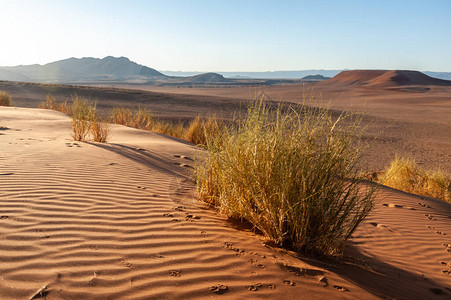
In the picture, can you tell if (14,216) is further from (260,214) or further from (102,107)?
(102,107)

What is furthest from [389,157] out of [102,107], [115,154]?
[102,107]

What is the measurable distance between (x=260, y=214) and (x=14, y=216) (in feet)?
8.16

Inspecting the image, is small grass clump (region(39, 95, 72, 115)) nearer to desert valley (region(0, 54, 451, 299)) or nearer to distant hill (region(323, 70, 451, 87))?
desert valley (region(0, 54, 451, 299))

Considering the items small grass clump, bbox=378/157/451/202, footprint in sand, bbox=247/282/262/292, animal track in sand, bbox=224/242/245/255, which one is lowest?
small grass clump, bbox=378/157/451/202

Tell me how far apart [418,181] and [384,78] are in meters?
80.7

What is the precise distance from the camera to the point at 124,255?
294 centimetres

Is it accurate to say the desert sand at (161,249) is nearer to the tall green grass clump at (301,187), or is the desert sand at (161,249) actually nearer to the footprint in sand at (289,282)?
the footprint in sand at (289,282)

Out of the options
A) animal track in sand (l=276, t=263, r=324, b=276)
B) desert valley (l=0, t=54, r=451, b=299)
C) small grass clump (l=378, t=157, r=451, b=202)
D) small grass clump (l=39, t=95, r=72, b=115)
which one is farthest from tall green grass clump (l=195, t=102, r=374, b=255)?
small grass clump (l=39, t=95, r=72, b=115)

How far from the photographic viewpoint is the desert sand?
259 centimetres

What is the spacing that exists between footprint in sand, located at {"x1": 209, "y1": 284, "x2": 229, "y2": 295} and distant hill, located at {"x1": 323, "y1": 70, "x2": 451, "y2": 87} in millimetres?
79791

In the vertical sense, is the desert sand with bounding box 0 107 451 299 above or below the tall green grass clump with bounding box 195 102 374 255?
below

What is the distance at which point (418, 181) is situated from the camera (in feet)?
28.6

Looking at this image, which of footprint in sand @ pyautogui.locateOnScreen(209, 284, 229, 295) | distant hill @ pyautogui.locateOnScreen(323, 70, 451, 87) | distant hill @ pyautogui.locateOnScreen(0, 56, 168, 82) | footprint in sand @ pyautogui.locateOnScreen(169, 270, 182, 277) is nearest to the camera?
footprint in sand @ pyautogui.locateOnScreen(209, 284, 229, 295)

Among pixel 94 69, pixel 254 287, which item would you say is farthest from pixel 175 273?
pixel 94 69
